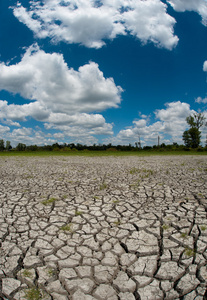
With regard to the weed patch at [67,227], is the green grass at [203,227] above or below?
above

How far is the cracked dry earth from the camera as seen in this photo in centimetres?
205

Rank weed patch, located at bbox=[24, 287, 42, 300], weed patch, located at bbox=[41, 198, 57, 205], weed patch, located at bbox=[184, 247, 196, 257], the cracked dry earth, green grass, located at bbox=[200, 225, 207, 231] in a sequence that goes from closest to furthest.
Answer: weed patch, located at bbox=[24, 287, 42, 300]
the cracked dry earth
weed patch, located at bbox=[184, 247, 196, 257]
green grass, located at bbox=[200, 225, 207, 231]
weed patch, located at bbox=[41, 198, 57, 205]

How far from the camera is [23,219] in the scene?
368 centimetres

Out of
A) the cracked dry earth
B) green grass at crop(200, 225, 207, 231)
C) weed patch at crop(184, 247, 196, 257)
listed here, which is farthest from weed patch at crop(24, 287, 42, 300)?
green grass at crop(200, 225, 207, 231)

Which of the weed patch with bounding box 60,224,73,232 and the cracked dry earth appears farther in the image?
the weed patch with bounding box 60,224,73,232

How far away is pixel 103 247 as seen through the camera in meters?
2.79

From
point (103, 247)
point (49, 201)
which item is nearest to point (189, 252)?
point (103, 247)

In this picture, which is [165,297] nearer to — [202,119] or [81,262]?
[81,262]

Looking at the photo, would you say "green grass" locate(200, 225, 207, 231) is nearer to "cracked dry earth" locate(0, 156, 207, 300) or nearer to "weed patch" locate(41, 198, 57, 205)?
"cracked dry earth" locate(0, 156, 207, 300)

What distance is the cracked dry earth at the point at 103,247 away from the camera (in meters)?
2.05

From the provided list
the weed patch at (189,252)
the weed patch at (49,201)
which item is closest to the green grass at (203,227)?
the weed patch at (189,252)

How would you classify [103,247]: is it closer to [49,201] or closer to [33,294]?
[33,294]

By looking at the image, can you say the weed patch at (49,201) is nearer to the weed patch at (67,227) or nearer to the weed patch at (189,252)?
the weed patch at (67,227)

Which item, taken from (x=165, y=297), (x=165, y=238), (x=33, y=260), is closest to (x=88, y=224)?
(x=33, y=260)
